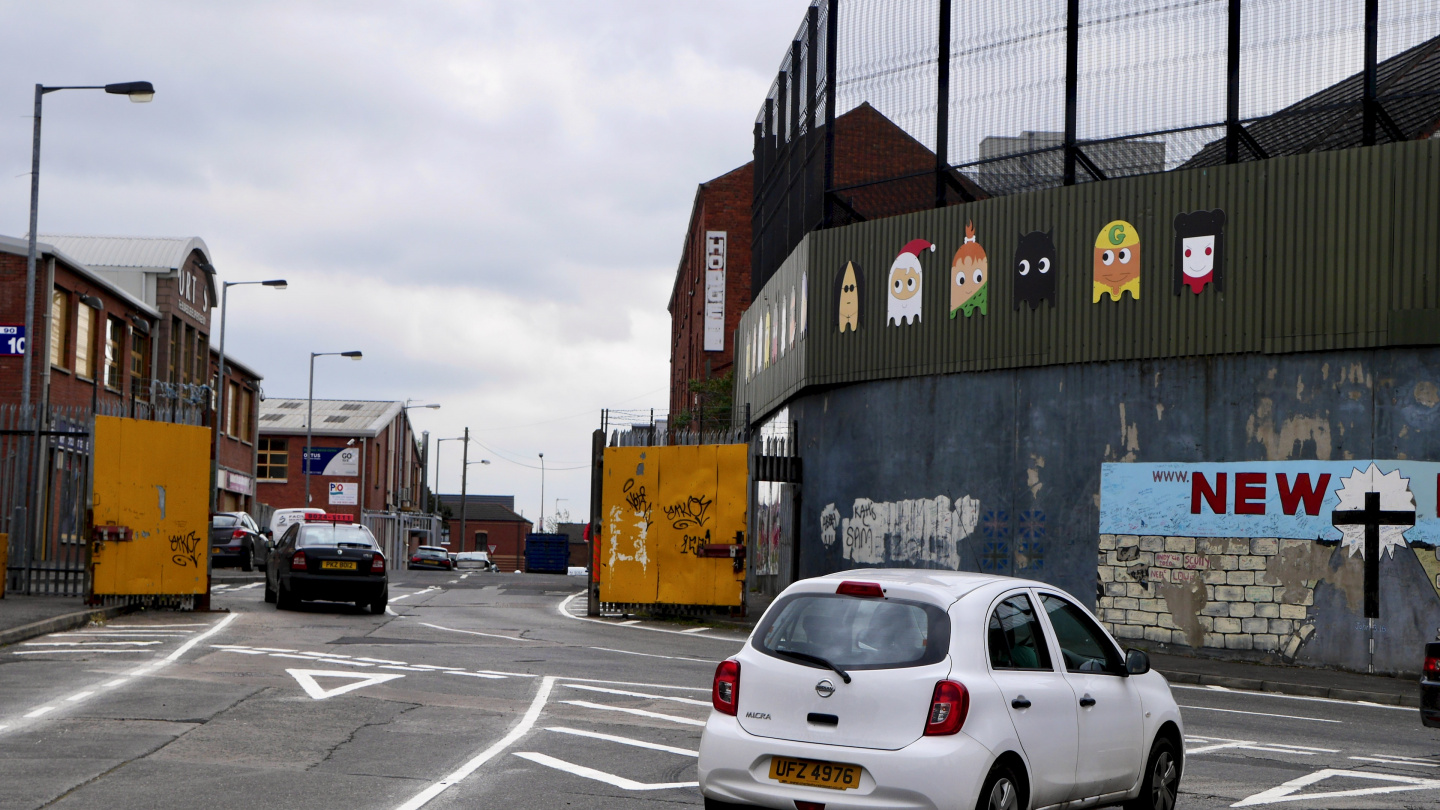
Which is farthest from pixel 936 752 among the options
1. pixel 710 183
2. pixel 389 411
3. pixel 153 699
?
pixel 389 411

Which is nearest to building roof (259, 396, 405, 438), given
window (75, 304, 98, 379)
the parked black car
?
window (75, 304, 98, 379)

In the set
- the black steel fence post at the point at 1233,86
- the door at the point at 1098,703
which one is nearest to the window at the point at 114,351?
the black steel fence post at the point at 1233,86

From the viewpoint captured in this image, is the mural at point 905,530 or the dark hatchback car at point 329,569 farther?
the mural at point 905,530

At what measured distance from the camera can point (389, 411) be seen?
84.2 m

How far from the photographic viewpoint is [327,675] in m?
13.8

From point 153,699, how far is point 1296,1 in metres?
18.3

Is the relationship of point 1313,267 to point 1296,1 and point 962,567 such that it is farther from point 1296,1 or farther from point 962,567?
point 962,567

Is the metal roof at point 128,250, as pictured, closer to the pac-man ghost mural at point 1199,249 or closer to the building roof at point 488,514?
the pac-man ghost mural at point 1199,249

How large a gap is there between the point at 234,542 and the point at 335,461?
127ft

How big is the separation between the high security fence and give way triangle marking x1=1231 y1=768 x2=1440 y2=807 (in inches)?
518

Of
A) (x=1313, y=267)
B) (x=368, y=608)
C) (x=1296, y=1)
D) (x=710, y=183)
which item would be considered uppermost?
(x=710, y=183)

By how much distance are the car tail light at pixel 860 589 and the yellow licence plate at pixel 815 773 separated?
85 cm

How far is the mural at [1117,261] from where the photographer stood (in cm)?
2145

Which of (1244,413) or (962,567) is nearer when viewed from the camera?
(1244,413)
